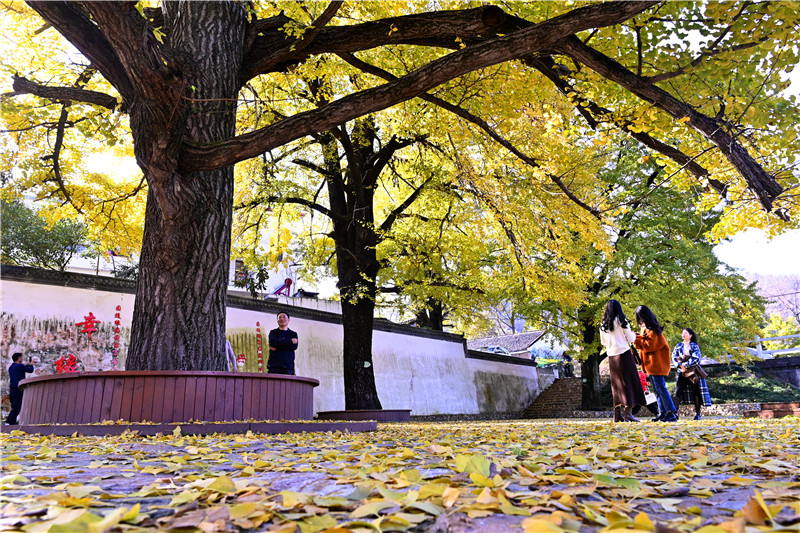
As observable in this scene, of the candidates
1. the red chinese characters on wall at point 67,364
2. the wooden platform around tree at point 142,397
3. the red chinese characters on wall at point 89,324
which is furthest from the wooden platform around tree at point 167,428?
the red chinese characters on wall at point 89,324

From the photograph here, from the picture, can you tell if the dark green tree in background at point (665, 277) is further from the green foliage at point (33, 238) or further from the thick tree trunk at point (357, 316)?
the green foliage at point (33, 238)

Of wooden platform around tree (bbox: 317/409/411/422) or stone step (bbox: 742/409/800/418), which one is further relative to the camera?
stone step (bbox: 742/409/800/418)

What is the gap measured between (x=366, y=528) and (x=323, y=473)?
3.40 feet

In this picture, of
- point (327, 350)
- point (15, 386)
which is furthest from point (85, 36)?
point (327, 350)

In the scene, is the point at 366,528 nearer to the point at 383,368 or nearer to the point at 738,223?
the point at 738,223

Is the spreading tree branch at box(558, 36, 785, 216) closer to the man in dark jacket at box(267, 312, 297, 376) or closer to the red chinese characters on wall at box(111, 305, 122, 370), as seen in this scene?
the man in dark jacket at box(267, 312, 297, 376)

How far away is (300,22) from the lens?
6262mm

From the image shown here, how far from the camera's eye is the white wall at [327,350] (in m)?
9.87

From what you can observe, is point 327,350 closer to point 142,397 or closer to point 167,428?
point 142,397

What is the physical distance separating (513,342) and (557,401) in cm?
1761

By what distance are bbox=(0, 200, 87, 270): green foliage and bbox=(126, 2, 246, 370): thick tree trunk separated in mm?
15443

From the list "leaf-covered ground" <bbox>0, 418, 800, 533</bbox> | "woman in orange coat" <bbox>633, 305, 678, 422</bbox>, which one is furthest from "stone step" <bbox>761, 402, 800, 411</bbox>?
"leaf-covered ground" <bbox>0, 418, 800, 533</bbox>

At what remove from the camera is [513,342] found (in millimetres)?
40250

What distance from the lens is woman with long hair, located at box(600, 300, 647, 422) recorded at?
24.5ft
